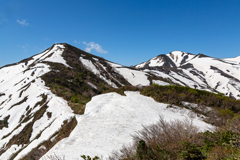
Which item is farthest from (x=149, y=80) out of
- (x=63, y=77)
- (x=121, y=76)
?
(x=63, y=77)

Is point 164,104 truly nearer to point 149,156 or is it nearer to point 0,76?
point 149,156

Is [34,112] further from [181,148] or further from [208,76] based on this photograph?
[208,76]

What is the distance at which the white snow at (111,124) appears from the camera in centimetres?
763

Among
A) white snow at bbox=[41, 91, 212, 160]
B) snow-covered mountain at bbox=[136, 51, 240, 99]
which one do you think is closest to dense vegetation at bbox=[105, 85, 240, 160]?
white snow at bbox=[41, 91, 212, 160]

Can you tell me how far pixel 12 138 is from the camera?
71.0 feet

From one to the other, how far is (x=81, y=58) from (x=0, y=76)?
37081mm

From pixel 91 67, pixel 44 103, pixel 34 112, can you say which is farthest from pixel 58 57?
pixel 34 112

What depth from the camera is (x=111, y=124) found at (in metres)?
10.7

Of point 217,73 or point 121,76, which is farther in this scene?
point 217,73

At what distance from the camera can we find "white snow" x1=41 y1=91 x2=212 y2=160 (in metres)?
7.63

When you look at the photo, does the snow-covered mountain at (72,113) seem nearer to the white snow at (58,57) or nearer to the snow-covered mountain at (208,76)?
the white snow at (58,57)

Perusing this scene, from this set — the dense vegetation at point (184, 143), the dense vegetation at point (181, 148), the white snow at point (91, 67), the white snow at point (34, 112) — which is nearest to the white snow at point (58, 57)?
the white snow at point (91, 67)

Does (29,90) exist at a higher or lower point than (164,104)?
higher

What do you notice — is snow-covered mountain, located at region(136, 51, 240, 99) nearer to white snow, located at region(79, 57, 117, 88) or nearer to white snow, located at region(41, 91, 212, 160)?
A: white snow, located at region(79, 57, 117, 88)
